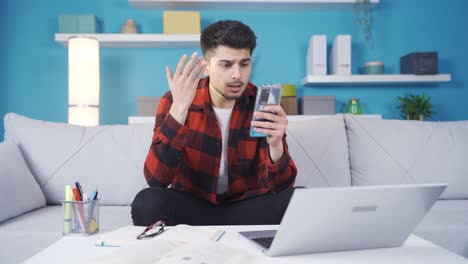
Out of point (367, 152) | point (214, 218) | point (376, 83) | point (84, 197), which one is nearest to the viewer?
point (84, 197)

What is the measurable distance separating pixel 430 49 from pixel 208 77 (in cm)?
203

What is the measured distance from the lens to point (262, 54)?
2.98 metres

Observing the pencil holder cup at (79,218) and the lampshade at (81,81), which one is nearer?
the pencil holder cup at (79,218)

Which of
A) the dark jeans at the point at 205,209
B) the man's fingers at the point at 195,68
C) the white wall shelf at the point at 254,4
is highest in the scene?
the white wall shelf at the point at 254,4

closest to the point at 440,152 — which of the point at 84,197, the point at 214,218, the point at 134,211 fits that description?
the point at 214,218

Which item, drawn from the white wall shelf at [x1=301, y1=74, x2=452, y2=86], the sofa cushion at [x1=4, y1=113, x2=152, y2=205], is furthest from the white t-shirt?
the white wall shelf at [x1=301, y1=74, x2=452, y2=86]

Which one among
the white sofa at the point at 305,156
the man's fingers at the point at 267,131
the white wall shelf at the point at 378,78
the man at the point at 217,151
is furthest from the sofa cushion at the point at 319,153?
the white wall shelf at the point at 378,78

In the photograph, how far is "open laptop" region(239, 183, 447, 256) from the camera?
69cm

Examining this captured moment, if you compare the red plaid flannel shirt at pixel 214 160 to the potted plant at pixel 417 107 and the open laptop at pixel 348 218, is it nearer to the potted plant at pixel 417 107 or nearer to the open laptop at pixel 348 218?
the open laptop at pixel 348 218

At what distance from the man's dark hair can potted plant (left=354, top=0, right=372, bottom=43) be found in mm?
1605

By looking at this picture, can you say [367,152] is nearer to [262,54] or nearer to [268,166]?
[268,166]

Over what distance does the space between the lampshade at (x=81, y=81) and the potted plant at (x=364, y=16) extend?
5.71 feet

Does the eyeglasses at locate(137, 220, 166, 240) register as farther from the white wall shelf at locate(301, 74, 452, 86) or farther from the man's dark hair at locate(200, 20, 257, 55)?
the white wall shelf at locate(301, 74, 452, 86)

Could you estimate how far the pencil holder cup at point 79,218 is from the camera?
94cm
